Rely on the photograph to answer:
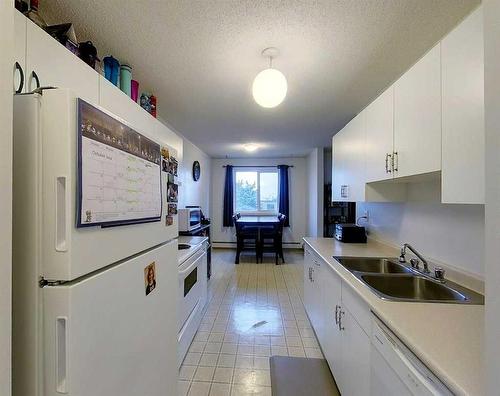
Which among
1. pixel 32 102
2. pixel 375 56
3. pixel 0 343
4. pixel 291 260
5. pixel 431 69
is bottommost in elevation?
pixel 291 260

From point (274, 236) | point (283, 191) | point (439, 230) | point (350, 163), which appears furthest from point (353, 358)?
point (283, 191)

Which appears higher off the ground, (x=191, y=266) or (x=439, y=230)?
(x=439, y=230)

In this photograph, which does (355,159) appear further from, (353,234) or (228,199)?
(228,199)

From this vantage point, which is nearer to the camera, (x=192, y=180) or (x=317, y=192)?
(x=192, y=180)

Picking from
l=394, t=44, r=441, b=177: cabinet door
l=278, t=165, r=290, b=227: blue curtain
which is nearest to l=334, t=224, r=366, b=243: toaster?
l=394, t=44, r=441, b=177: cabinet door

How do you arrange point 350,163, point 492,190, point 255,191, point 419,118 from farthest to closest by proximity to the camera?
point 255,191 < point 350,163 < point 419,118 < point 492,190

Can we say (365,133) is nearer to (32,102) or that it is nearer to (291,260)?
(32,102)

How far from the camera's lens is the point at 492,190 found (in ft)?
A: 1.69

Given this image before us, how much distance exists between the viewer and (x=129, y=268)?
956 mm

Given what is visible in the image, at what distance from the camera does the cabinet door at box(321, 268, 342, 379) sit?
1638 millimetres

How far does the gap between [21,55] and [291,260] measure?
511 cm

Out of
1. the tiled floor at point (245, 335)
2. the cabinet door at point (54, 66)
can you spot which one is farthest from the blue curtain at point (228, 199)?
the cabinet door at point (54, 66)

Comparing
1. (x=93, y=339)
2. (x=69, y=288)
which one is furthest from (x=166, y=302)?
(x=69, y=288)

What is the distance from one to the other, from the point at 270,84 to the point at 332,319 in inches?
65.7
